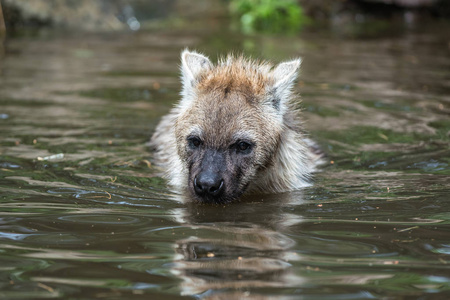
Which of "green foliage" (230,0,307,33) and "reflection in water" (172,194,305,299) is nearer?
"reflection in water" (172,194,305,299)

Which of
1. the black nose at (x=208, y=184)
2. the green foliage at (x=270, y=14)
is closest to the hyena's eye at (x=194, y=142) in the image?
the black nose at (x=208, y=184)

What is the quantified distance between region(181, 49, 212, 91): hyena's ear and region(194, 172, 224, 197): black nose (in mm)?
1274

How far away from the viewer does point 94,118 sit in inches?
335

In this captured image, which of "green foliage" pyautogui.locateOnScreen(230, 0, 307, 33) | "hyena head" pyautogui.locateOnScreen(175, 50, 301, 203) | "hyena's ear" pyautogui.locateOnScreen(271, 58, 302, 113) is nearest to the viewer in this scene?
"hyena head" pyautogui.locateOnScreen(175, 50, 301, 203)

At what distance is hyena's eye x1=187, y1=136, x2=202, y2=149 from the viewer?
567 centimetres

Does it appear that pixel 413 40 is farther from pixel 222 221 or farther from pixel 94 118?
pixel 222 221

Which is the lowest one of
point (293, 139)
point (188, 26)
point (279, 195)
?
point (279, 195)

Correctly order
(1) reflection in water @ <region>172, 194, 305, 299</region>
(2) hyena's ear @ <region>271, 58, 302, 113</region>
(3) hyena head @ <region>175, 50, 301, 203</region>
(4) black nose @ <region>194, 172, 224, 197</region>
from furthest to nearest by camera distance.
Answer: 1. (2) hyena's ear @ <region>271, 58, 302, 113</region>
2. (3) hyena head @ <region>175, 50, 301, 203</region>
3. (4) black nose @ <region>194, 172, 224, 197</region>
4. (1) reflection in water @ <region>172, 194, 305, 299</region>

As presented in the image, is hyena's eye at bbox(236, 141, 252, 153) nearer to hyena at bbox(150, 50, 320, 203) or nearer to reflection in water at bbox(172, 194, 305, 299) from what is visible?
hyena at bbox(150, 50, 320, 203)

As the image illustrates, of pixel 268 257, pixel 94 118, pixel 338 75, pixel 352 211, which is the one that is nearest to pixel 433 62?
pixel 338 75

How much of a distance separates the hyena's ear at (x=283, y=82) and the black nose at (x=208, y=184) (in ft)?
3.84

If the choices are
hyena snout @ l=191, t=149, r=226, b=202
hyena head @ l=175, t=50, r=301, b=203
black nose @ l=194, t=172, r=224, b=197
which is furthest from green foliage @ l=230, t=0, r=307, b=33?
black nose @ l=194, t=172, r=224, b=197

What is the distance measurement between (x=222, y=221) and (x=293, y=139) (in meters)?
1.67

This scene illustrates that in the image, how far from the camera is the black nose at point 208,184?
520cm
